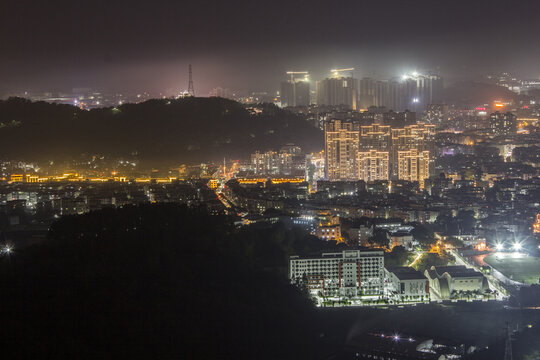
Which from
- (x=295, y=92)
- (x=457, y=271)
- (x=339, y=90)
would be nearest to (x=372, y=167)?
(x=457, y=271)

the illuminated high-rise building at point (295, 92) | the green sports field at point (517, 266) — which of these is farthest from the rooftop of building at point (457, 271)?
the illuminated high-rise building at point (295, 92)

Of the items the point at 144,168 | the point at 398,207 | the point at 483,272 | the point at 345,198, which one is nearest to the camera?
the point at 483,272

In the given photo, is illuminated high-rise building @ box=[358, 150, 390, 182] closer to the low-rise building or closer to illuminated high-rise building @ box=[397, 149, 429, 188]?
illuminated high-rise building @ box=[397, 149, 429, 188]

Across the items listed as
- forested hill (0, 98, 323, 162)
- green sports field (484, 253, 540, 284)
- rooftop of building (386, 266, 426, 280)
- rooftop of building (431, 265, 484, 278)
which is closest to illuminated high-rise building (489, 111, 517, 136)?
forested hill (0, 98, 323, 162)

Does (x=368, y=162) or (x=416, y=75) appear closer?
(x=368, y=162)

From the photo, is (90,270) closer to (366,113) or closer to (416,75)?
(366,113)

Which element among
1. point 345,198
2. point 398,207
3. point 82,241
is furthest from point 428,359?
point 345,198

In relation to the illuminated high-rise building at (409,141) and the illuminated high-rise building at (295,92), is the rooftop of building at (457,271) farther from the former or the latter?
the illuminated high-rise building at (295,92)
